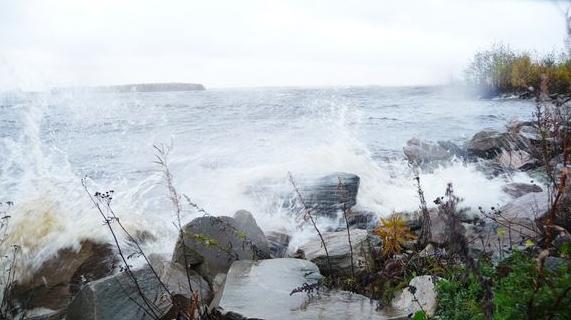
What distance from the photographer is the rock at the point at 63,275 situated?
16.0 ft

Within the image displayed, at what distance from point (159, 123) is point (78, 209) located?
39.0ft

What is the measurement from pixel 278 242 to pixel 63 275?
2.34 m

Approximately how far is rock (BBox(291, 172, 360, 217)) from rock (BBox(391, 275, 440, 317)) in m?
3.44

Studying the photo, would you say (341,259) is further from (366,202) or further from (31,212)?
(31,212)

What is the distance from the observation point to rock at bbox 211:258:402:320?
3121mm

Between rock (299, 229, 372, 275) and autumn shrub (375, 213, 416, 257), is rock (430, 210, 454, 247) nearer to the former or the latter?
autumn shrub (375, 213, 416, 257)

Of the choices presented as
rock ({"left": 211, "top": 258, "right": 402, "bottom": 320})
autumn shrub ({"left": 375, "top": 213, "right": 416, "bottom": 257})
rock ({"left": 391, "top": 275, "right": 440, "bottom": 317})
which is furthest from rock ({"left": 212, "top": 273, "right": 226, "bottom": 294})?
rock ({"left": 391, "top": 275, "right": 440, "bottom": 317})

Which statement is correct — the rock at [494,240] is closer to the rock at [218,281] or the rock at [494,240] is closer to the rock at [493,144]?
the rock at [218,281]

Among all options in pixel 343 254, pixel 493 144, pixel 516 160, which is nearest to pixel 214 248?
pixel 343 254

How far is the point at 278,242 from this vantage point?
605 cm

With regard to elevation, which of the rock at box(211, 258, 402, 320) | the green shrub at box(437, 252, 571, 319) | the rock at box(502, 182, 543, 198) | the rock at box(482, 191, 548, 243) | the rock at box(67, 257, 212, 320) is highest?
the green shrub at box(437, 252, 571, 319)

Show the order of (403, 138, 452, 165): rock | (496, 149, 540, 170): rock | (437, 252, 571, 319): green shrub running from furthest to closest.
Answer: (403, 138, 452, 165): rock
(496, 149, 540, 170): rock
(437, 252, 571, 319): green shrub

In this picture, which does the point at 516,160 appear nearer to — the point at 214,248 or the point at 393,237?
the point at 393,237

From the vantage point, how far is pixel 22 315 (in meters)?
4.44
